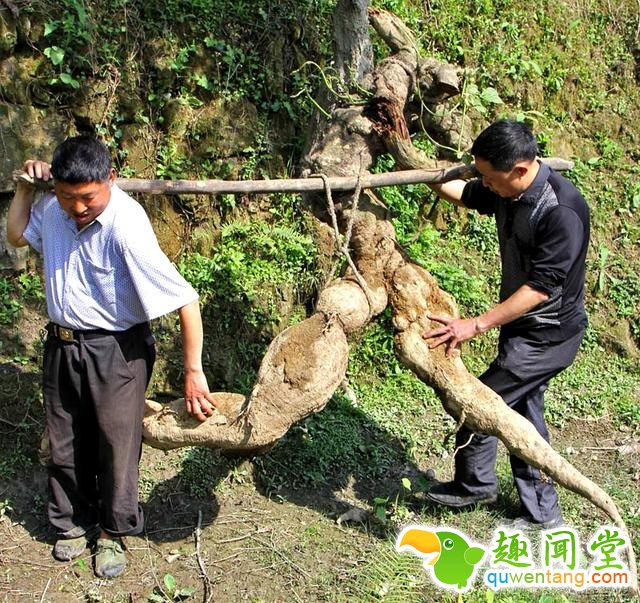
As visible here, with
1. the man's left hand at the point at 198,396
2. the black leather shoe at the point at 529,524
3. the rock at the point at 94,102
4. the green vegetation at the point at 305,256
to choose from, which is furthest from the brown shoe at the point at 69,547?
the rock at the point at 94,102

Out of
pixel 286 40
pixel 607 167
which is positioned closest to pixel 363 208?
pixel 286 40

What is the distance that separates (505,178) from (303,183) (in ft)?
3.46

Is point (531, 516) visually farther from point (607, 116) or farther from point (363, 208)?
point (607, 116)

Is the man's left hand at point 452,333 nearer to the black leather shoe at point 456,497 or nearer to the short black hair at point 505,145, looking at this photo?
the short black hair at point 505,145

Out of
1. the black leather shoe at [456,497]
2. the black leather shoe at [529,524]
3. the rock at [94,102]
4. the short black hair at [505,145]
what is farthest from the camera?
the rock at [94,102]

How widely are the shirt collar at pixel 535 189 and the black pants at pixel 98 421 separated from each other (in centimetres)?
198

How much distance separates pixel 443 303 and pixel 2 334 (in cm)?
288

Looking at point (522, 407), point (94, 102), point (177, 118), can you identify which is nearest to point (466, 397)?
point (522, 407)

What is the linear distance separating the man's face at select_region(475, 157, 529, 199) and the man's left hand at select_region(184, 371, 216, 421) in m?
1.69

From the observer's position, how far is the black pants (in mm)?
3328

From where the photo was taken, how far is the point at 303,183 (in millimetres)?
3871

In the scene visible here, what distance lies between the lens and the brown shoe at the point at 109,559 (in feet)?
11.9

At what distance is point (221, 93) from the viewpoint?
561 cm

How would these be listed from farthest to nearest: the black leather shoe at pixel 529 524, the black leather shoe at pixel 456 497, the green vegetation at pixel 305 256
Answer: the green vegetation at pixel 305 256
the black leather shoe at pixel 456 497
the black leather shoe at pixel 529 524
